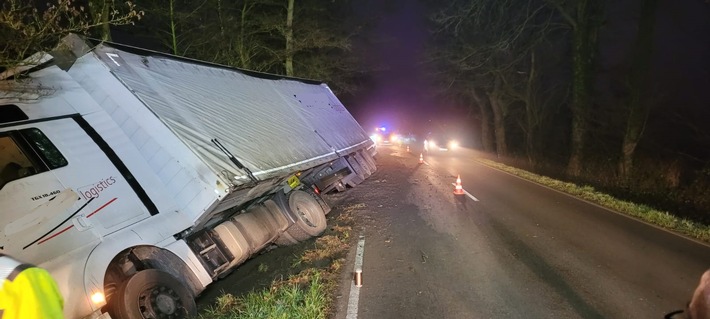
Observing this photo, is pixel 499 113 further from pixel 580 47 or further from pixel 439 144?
pixel 580 47

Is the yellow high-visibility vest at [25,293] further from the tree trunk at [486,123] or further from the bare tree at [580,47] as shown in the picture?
the tree trunk at [486,123]

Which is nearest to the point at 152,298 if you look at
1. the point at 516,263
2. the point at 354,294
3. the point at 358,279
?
the point at 354,294

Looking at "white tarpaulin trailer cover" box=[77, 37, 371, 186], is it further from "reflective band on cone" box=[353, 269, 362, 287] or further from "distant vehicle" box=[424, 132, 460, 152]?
"distant vehicle" box=[424, 132, 460, 152]

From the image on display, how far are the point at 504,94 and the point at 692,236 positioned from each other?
2341 cm

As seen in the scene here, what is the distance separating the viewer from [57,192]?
3.92 meters

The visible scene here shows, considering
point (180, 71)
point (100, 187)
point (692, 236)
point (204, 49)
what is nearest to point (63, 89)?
point (100, 187)

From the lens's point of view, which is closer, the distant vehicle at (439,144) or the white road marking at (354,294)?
the white road marking at (354,294)

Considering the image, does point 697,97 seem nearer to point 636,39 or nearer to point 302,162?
point 636,39

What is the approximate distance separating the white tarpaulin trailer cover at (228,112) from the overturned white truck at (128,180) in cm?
3

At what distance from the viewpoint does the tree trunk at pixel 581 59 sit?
15.7 meters

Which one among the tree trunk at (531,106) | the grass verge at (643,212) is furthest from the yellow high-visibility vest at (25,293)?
the tree trunk at (531,106)

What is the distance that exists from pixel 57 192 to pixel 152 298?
1338 mm

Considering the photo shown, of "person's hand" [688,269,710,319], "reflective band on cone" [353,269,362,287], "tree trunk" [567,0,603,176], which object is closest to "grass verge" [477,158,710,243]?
"tree trunk" [567,0,603,176]

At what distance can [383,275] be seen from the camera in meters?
5.64
